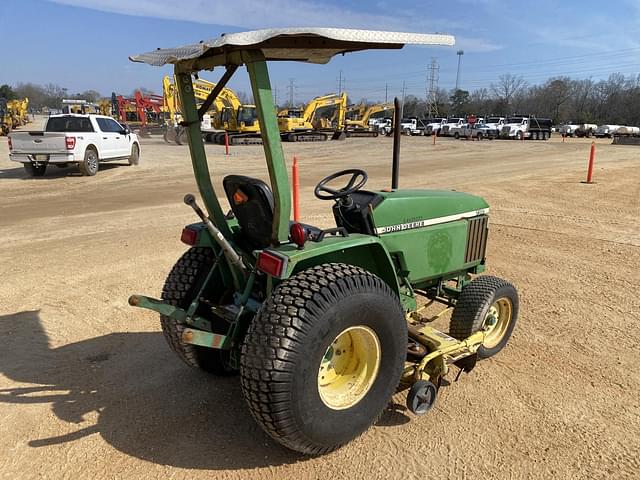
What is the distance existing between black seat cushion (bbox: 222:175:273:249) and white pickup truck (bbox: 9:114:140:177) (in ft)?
40.3

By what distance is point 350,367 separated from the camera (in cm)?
285

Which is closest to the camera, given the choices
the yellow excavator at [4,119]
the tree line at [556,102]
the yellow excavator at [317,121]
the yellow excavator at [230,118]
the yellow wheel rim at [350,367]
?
the yellow wheel rim at [350,367]

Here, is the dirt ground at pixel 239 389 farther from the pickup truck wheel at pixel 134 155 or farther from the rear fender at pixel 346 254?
the pickup truck wheel at pixel 134 155

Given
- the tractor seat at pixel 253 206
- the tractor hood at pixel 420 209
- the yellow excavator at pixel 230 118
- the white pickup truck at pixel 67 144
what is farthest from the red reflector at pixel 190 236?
the yellow excavator at pixel 230 118

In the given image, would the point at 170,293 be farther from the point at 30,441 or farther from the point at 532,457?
the point at 532,457

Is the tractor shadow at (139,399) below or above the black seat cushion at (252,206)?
below

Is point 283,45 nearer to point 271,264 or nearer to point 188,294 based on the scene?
point 271,264

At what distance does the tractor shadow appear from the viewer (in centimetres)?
274

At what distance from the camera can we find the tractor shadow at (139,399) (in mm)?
2740

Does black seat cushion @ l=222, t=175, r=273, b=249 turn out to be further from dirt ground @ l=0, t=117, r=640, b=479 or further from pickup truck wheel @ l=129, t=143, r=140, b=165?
pickup truck wheel @ l=129, t=143, r=140, b=165

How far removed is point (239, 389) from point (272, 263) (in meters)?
1.29

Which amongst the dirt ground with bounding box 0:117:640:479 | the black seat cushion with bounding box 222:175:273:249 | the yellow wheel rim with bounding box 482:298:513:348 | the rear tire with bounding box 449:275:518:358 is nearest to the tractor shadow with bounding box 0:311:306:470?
the dirt ground with bounding box 0:117:640:479

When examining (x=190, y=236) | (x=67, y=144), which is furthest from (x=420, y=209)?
(x=67, y=144)

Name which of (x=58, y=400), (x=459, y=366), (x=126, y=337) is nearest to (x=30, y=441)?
(x=58, y=400)
